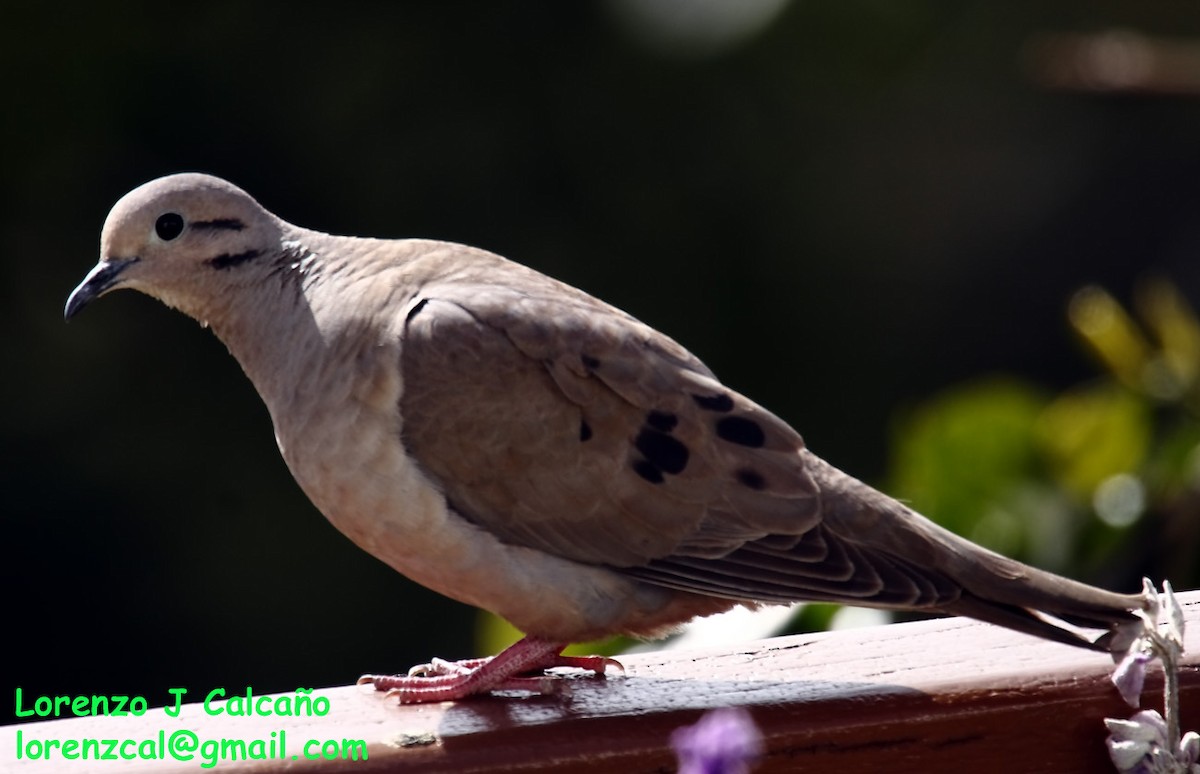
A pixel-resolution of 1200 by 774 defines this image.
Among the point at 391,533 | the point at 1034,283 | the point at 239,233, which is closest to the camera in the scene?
the point at 391,533

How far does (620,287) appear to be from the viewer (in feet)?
17.3

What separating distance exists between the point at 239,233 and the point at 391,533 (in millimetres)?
553

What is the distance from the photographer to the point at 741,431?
2.55 meters

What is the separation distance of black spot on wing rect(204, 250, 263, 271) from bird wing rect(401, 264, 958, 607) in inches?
13.4

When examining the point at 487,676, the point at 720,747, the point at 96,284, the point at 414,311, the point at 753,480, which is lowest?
the point at 720,747

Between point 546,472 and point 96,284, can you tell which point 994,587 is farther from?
point 96,284

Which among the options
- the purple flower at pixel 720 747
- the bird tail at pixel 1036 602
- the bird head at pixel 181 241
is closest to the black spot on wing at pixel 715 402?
the bird tail at pixel 1036 602

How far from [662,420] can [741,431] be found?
12cm

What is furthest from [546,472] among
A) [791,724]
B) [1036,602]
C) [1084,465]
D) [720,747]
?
[720,747]

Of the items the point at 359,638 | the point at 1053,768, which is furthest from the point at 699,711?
the point at 359,638

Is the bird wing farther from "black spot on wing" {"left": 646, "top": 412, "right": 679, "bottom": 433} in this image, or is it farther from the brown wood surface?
the brown wood surface

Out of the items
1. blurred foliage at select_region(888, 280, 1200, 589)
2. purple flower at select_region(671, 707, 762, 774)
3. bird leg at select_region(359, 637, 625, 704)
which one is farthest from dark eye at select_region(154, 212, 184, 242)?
purple flower at select_region(671, 707, 762, 774)

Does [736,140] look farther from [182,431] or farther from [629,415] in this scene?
[629,415]

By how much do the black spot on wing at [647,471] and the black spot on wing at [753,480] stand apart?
11 centimetres
